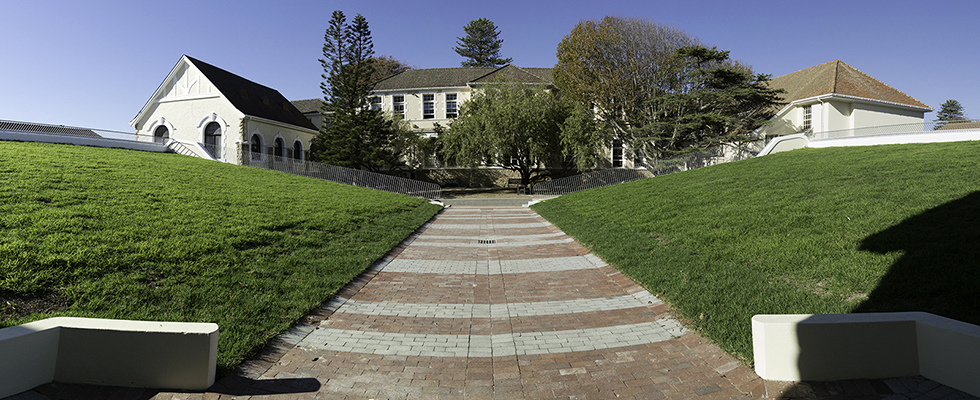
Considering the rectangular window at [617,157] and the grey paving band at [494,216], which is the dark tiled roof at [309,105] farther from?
the grey paving band at [494,216]

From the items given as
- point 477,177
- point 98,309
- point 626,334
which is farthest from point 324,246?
point 477,177

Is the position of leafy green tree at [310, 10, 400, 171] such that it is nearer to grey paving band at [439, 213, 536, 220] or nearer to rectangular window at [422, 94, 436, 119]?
rectangular window at [422, 94, 436, 119]

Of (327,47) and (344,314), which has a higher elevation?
(327,47)

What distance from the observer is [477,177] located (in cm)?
3831

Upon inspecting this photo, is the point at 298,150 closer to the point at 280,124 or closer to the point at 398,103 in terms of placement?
the point at 280,124

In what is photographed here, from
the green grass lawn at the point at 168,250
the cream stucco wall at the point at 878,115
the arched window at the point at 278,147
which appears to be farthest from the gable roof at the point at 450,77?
the green grass lawn at the point at 168,250

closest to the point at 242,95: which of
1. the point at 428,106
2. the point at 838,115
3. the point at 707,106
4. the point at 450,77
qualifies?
the point at 428,106

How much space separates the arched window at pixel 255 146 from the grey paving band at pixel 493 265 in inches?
1030

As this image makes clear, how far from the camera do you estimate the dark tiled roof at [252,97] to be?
3139cm

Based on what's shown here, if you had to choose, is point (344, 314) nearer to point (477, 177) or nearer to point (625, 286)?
point (625, 286)

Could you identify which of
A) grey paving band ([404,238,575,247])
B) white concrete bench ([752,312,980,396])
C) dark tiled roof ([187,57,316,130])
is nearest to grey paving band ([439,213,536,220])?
grey paving band ([404,238,575,247])

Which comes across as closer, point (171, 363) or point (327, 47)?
point (171, 363)

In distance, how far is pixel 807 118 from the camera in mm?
29516

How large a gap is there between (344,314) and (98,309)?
8.25 feet
